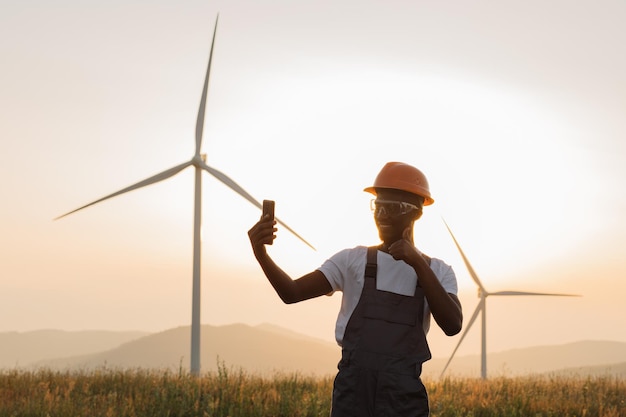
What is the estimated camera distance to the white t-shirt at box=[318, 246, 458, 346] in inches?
213

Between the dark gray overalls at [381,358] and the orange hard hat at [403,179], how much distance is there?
646 millimetres

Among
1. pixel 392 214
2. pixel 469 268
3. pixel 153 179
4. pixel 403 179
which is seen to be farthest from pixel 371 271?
pixel 469 268

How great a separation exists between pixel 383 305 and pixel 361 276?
0.25m

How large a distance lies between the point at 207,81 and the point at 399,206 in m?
21.8

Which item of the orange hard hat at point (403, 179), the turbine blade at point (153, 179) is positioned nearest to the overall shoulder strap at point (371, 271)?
the orange hard hat at point (403, 179)

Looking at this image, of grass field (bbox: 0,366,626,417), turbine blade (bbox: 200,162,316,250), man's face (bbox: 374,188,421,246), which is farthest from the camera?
turbine blade (bbox: 200,162,316,250)

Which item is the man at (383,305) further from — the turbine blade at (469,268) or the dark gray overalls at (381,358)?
the turbine blade at (469,268)

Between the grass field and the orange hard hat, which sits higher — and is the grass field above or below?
below

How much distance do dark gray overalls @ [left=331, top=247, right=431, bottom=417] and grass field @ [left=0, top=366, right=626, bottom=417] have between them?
5132mm

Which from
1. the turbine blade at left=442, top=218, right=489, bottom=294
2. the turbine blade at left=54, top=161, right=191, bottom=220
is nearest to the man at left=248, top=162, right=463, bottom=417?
the turbine blade at left=54, top=161, right=191, bottom=220

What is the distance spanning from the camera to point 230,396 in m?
13.0

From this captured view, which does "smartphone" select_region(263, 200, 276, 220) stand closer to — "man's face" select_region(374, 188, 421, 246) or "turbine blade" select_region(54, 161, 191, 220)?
"man's face" select_region(374, 188, 421, 246)

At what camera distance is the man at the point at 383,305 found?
5.25 m

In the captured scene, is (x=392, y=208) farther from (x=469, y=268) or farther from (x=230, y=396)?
(x=469, y=268)
